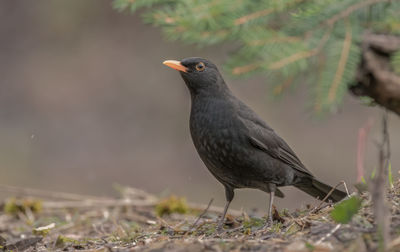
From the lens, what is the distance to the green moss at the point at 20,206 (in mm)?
5898

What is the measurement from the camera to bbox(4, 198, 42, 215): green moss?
5.90 metres

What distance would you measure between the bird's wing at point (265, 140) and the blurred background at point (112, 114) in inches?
152

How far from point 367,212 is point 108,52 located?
909 cm

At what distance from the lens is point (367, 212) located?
132 inches

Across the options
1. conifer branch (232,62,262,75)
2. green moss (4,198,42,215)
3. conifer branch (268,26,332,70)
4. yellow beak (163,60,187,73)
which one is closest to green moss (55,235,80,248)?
green moss (4,198,42,215)

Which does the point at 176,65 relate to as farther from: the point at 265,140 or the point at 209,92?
the point at 265,140

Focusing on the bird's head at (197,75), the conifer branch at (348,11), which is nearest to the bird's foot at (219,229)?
the bird's head at (197,75)

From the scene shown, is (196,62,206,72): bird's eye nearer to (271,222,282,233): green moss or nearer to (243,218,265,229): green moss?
(243,218,265,229): green moss

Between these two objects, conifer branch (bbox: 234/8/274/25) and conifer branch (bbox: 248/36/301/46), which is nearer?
conifer branch (bbox: 248/36/301/46)

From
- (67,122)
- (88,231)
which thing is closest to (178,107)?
(67,122)

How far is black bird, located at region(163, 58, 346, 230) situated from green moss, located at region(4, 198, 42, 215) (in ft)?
6.89

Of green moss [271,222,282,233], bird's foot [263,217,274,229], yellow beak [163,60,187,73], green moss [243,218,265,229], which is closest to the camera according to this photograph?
green moss [271,222,282,233]

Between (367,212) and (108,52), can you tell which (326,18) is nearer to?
(367,212)

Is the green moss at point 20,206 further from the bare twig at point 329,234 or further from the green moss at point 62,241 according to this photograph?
the bare twig at point 329,234
